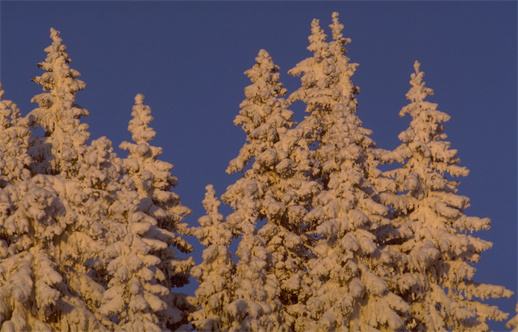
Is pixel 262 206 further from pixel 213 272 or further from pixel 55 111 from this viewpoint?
pixel 55 111

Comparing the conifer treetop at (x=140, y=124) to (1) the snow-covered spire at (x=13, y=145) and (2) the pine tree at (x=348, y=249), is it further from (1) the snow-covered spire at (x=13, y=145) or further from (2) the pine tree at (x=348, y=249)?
(2) the pine tree at (x=348, y=249)

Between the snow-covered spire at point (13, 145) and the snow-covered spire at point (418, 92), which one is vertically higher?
the snow-covered spire at point (418, 92)

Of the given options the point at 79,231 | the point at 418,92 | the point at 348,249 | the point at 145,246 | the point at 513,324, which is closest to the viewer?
the point at 145,246

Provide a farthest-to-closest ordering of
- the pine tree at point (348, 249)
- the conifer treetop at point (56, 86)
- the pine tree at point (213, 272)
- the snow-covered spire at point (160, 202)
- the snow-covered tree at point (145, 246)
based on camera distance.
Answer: the conifer treetop at point (56, 86) → the snow-covered spire at point (160, 202) → the pine tree at point (213, 272) → the pine tree at point (348, 249) → the snow-covered tree at point (145, 246)

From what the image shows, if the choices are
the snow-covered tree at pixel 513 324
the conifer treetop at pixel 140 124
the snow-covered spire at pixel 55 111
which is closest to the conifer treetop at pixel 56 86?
the snow-covered spire at pixel 55 111

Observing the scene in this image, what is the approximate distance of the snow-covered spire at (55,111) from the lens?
65438 millimetres

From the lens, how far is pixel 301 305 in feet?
210

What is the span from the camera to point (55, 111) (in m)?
67.4

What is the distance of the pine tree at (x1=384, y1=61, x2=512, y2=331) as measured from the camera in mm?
62188

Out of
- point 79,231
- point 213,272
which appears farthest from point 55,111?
point 213,272

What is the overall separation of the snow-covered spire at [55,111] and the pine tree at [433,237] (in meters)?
17.2

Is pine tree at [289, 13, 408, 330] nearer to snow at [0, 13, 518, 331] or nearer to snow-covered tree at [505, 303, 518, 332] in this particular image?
snow at [0, 13, 518, 331]

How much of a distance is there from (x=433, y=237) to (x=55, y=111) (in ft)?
71.1

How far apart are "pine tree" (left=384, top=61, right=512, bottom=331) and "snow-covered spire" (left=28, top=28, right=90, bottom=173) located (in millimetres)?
17169
